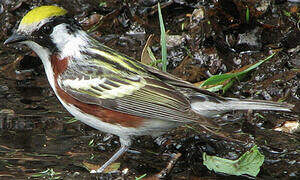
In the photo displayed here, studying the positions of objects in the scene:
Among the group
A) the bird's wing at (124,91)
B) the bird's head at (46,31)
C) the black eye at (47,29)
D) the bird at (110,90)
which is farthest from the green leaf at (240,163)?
the black eye at (47,29)

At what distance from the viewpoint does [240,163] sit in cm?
516

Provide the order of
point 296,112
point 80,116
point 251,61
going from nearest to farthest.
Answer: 1. point 80,116
2. point 296,112
3. point 251,61

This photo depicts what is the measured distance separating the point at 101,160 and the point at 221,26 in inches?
110

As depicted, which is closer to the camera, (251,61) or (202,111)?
(202,111)

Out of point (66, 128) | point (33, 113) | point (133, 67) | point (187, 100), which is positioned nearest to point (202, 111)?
point (187, 100)

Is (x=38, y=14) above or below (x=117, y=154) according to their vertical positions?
above

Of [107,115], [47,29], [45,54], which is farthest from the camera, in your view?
[45,54]

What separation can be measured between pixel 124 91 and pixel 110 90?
0.45 feet

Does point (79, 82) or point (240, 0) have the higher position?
point (240, 0)

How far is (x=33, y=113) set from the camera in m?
6.41

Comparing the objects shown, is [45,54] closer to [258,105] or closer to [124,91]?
[124,91]

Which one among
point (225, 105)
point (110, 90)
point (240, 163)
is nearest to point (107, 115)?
point (110, 90)

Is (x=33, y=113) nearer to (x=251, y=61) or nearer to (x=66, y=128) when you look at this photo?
(x=66, y=128)

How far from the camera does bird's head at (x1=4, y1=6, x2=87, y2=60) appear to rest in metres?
5.43
